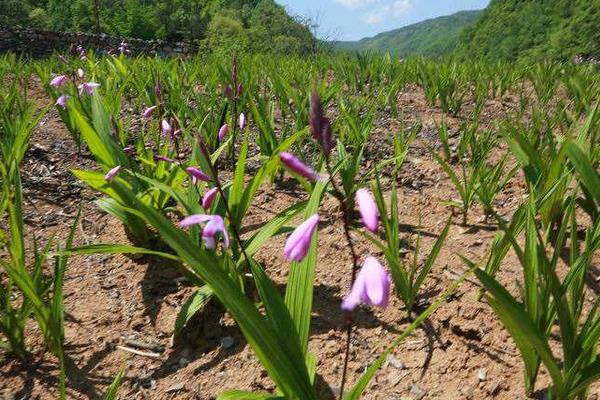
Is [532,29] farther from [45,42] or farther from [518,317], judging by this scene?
[518,317]

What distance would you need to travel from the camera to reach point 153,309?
1697 mm

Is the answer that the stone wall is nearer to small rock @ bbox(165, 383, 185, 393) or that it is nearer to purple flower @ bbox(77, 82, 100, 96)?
purple flower @ bbox(77, 82, 100, 96)

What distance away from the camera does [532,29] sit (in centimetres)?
3950

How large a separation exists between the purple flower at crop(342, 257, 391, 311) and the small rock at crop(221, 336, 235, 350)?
93 cm

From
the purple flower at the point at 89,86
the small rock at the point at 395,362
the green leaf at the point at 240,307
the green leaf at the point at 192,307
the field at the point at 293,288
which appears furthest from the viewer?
the purple flower at the point at 89,86

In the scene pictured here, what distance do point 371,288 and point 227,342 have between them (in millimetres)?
968

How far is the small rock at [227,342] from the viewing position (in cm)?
151

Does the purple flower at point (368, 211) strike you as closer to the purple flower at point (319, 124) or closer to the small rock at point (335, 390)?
the purple flower at point (319, 124)

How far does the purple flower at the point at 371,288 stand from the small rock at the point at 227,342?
926 mm

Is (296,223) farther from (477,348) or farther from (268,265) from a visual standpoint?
(477,348)

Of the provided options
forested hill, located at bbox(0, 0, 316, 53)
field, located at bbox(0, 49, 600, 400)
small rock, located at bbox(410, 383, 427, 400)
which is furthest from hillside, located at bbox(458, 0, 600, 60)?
small rock, located at bbox(410, 383, 427, 400)

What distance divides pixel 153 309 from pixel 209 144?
4.52 ft

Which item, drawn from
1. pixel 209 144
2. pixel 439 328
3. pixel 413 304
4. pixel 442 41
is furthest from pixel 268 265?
pixel 442 41

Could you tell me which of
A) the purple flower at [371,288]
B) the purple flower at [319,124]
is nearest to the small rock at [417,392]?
the purple flower at [371,288]
